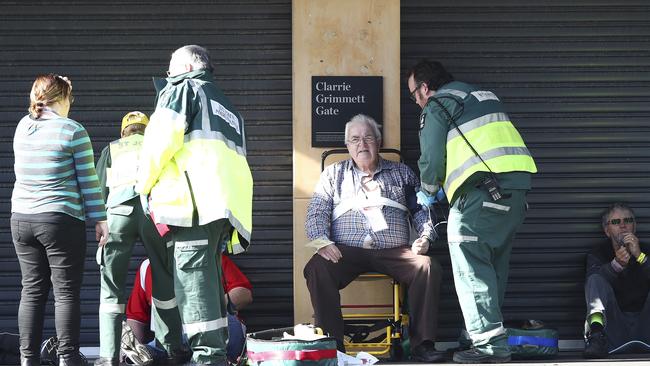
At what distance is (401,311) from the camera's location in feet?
23.8

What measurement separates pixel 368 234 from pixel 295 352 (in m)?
1.32

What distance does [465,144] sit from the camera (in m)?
6.70

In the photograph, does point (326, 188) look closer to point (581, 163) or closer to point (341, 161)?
point (341, 161)

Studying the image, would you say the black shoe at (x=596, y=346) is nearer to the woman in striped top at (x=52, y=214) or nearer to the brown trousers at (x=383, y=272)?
the brown trousers at (x=383, y=272)

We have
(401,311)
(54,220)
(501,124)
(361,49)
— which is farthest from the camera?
(361,49)

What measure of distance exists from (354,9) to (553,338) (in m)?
2.80

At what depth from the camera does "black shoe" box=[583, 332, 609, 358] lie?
7273 mm

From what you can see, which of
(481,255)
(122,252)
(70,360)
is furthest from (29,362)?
(481,255)

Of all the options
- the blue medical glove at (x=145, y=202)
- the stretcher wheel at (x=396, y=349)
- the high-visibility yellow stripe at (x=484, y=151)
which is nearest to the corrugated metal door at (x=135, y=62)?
the stretcher wheel at (x=396, y=349)

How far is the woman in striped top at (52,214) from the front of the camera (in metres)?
6.09

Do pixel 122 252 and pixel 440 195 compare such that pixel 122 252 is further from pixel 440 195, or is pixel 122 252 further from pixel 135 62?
pixel 440 195

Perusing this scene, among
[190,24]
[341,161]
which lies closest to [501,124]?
[341,161]

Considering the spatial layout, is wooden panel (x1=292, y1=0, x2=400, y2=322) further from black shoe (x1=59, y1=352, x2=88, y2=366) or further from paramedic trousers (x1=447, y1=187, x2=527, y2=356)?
black shoe (x1=59, y1=352, x2=88, y2=366)

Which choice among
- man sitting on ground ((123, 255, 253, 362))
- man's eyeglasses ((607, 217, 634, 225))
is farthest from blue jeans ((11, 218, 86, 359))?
Answer: man's eyeglasses ((607, 217, 634, 225))
